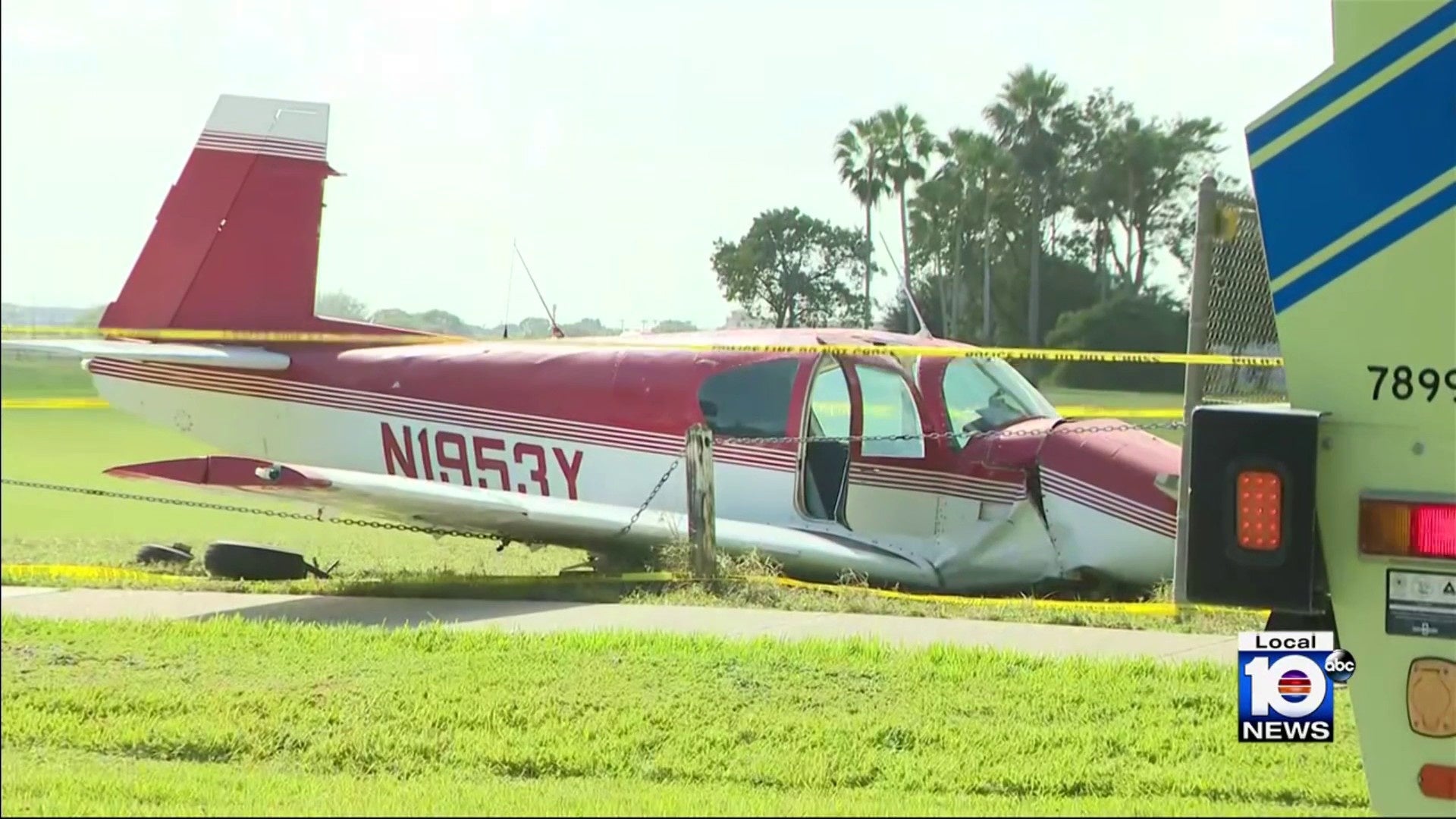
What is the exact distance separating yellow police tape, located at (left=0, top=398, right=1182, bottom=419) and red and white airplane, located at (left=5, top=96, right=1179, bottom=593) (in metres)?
0.24

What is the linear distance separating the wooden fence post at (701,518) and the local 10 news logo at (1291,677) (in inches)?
187

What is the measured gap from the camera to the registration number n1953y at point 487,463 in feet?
27.1

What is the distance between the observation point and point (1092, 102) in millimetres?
4496

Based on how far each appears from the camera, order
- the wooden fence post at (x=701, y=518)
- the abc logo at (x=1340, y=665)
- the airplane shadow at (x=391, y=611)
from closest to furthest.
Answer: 1. the abc logo at (x=1340, y=665)
2. the airplane shadow at (x=391, y=611)
3. the wooden fence post at (x=701, y=518)

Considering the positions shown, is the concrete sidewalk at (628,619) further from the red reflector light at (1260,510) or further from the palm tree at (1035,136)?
the red reflector light at (1260,510)

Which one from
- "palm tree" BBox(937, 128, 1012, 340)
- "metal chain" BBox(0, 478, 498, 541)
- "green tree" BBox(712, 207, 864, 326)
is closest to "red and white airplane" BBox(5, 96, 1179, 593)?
"metal chain" BBox(0, 478, 498, 541)

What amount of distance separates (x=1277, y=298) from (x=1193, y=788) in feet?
5.92

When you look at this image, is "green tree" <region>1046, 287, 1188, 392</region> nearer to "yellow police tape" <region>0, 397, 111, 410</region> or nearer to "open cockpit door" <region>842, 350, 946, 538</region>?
"open cockpit door" <region>842, 350, 946, 538</region>

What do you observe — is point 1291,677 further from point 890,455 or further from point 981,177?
point 890,455

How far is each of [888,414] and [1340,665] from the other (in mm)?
5320

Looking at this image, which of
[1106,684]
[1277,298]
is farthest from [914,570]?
[1277,298]

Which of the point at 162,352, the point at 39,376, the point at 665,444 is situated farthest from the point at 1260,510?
the point at 665,444

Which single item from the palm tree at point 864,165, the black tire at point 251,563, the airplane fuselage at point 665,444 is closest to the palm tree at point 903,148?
the palm tree at point 864,165

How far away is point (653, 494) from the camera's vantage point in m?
7.88
